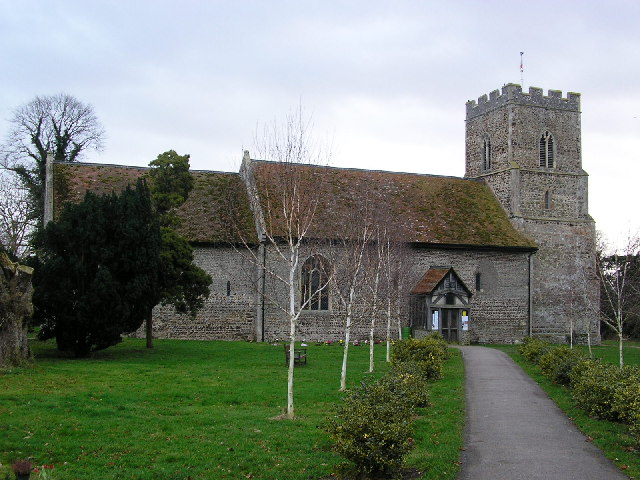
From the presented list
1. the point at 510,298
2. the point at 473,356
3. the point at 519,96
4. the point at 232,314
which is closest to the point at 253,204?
the point at 232,314

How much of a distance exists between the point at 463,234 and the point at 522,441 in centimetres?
2577

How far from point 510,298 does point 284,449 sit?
28.6 m

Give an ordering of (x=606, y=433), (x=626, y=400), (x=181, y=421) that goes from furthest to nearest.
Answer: (x=626, y=400) < (x=181, y=421) < (x=606, y=433)

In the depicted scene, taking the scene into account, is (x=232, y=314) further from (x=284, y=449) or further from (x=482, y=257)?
(x=284, y=449)

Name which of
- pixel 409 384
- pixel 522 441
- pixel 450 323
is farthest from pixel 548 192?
pixel 522 441

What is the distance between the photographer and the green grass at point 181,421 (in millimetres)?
10094

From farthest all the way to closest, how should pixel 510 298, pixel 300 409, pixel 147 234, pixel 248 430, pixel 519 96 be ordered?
pixel 519 96, pixel 510 298, pixel 147 234, pixel 300 409, pixel 248 430

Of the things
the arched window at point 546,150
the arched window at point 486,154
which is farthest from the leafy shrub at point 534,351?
the arched window at point 486,154

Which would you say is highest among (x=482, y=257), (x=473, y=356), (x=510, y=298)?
(x=482, y=257)

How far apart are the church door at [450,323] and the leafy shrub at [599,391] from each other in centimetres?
1886

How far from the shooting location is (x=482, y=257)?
36.8 meters

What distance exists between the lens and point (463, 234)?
36.7 metres

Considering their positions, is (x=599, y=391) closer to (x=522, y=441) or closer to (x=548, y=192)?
(x=522, y=441)

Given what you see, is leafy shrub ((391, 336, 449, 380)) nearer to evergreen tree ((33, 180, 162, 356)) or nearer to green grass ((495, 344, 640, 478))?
green grass ((495, 344, 640, 478))
